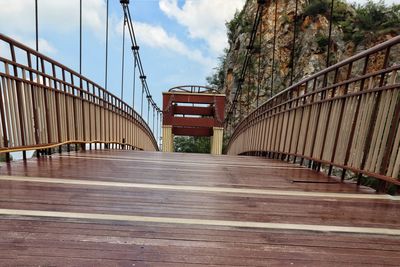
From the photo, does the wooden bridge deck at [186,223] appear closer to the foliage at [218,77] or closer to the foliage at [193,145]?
the foliage at [193,145]

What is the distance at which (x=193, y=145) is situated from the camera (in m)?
31.7

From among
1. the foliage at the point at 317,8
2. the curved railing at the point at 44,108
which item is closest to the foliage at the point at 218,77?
the foliage at the point at 317,8

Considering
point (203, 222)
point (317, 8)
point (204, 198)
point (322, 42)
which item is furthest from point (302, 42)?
point (203, 222)

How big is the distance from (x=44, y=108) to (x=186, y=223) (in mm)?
3047

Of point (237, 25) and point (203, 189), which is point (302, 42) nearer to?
point (237, 25)

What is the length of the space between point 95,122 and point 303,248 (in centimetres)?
588

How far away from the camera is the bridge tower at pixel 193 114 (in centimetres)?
1952

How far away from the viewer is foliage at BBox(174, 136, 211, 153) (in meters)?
29.8

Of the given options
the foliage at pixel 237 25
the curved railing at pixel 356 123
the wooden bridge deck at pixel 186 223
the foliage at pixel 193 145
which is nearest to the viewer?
the wooden bridge deck at pixel 186 223

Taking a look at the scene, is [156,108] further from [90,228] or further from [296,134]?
[90,228]

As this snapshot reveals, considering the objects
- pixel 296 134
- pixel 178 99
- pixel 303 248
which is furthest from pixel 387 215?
pixel 178 99

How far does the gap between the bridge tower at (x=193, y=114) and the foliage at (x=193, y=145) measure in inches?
320

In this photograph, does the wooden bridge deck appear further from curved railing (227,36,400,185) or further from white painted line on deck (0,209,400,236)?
curved railing (227,36,400,185)

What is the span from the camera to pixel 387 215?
7.13 ft
